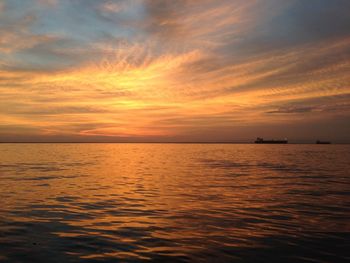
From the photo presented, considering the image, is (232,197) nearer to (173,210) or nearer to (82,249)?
(173,210)

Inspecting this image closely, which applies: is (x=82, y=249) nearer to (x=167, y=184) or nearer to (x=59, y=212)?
(x=59, y=212)

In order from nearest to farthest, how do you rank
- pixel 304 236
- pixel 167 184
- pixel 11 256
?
pixel 11 256 < pixel 304 236 < pixel 167 184

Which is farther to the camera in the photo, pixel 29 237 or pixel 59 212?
pixel 59 212

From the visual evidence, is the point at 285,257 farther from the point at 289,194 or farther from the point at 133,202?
the point at 289,194

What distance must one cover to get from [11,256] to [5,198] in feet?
41.6

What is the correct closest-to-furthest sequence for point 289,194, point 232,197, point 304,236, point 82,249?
point 82,249 → point 304,236 → point 232,197 → point 289,194

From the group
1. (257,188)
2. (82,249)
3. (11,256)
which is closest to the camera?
(11,256)

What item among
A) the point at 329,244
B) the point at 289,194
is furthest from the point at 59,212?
the point at 289,194

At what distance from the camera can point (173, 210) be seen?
1902 centimetres

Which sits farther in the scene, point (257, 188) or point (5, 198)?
point (257, 188)

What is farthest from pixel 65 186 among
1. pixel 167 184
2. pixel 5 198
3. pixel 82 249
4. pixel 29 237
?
pixel 82 249

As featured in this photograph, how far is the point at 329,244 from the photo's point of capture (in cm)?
1255

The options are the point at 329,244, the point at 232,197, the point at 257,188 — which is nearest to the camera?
the point at 329,244

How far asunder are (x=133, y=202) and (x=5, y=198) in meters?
8.89
